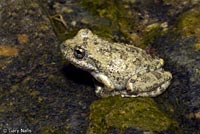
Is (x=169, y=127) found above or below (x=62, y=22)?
above

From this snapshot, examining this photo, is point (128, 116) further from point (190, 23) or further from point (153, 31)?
point (153, 31)

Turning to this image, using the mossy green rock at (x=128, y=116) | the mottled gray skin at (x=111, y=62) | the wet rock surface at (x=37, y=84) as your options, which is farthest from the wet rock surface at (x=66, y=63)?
the mottled gray skin at (x=111, y=62)

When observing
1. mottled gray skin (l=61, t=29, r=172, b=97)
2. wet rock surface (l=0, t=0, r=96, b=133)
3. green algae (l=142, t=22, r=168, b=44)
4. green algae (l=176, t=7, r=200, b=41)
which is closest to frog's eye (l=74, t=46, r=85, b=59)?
mottled gray skin (l=61, t=29, r=172, b=97)

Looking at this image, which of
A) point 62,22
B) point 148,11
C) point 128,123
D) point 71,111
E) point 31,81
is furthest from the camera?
point 148,11

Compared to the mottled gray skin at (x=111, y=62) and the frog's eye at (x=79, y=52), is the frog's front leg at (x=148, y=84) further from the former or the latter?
the frog's eye at (x=79, y=52)

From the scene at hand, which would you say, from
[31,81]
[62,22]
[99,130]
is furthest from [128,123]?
[62,22]

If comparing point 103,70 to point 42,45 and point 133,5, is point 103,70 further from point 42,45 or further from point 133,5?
point 133,5
